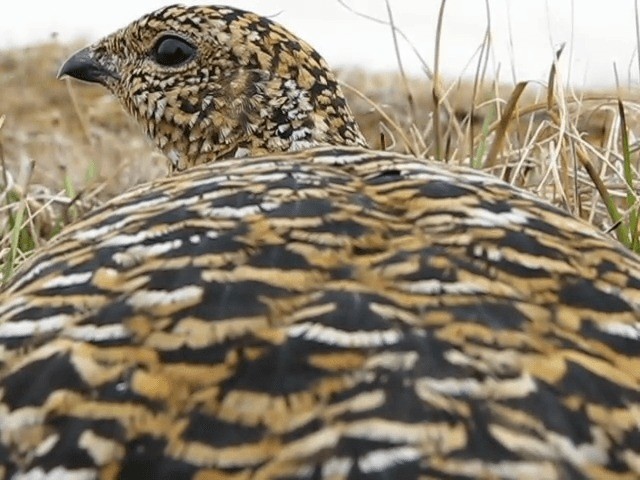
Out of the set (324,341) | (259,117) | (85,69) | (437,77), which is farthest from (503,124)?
(324,341)

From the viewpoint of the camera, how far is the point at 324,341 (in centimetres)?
206

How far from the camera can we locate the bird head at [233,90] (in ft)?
15.3

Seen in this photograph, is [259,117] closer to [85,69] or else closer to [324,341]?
[85,69]

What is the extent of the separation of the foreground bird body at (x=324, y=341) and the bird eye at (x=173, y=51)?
6.68 ft

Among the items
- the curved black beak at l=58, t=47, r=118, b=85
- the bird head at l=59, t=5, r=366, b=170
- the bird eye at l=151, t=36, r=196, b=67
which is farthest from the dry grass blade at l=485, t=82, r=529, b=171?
the curved black beak at l=58, t=47, r=118, b=85

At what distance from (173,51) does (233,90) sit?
25 centimetres

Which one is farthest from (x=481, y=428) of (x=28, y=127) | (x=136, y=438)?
(x=28, y=127)

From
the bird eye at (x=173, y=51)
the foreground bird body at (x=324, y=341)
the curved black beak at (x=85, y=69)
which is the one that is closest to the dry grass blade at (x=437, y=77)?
the bird eye at (x=173, y=51)

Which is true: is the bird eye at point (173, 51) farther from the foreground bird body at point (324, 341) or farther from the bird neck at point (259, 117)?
the foreground bird body at point (324, 341)

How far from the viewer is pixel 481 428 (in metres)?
1.92

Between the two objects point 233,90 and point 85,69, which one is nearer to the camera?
point 233,90

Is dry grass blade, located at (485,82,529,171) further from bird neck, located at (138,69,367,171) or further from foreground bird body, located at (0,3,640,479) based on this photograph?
foreground bird body, located at (0,3,640,479)

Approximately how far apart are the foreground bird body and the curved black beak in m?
2.35

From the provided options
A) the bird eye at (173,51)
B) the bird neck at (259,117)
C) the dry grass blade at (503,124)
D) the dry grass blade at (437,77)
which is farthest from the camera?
the dry grass blade at (437,77)
